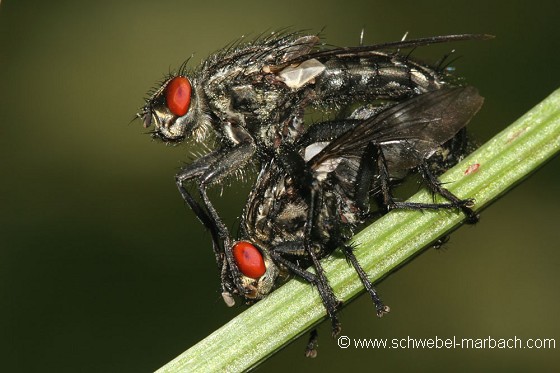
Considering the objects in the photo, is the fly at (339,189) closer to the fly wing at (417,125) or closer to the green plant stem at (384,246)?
the fly wing at (417,125)

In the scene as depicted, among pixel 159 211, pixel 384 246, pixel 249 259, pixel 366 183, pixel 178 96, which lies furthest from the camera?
pixel 159 211

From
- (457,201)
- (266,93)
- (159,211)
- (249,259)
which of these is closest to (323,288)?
(249,259)

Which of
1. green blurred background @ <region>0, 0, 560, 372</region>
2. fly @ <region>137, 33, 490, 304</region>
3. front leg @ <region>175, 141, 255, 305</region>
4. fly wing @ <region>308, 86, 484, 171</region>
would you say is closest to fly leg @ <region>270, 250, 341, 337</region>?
front leg @ <region>175, 141, 255, 305</region>

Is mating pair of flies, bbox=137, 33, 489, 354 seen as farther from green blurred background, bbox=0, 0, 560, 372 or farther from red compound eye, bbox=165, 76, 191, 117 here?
green blurred background, bbox=0, 0, 560, 372

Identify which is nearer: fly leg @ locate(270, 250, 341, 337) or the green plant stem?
the green plant stem

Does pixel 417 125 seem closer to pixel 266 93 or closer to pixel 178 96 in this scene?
pixel 266 93

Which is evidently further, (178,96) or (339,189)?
(178,96)

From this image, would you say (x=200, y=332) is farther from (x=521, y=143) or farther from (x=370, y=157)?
(x=521, y=143)
